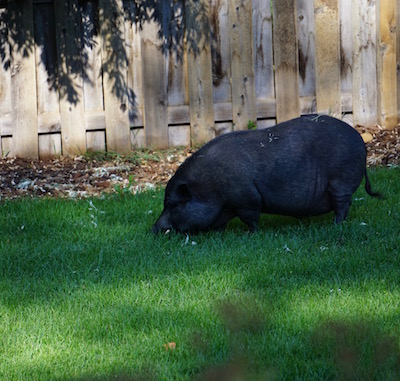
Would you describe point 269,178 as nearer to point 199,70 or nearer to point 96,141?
point 199,70

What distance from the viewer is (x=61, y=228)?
6.52 metres

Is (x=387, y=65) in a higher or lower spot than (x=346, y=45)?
lower

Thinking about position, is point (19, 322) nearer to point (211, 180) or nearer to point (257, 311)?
point (257, 311)

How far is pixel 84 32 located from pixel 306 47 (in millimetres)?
2471

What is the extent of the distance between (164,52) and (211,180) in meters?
3.27

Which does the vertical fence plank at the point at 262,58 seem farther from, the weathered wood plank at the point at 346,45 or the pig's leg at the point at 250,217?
the pig's leg at the point at 250,217

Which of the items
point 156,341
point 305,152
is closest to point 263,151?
point 305,152

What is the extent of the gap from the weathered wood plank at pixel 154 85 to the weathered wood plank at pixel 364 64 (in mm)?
2150

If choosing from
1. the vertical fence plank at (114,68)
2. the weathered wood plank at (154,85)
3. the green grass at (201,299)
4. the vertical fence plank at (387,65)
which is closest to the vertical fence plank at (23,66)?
the vertical fence plank at (114,68)

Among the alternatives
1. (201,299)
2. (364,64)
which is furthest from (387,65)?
(201,299)

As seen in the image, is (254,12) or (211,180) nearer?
(211,180)

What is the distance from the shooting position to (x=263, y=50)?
910 centimetres

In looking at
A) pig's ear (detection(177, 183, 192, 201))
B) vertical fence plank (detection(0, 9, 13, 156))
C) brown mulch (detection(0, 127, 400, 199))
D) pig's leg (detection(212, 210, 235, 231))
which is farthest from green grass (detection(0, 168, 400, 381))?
vertical fence plank (detection(0, 9, 13, 156))

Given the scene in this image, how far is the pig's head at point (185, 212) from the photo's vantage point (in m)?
6.18
